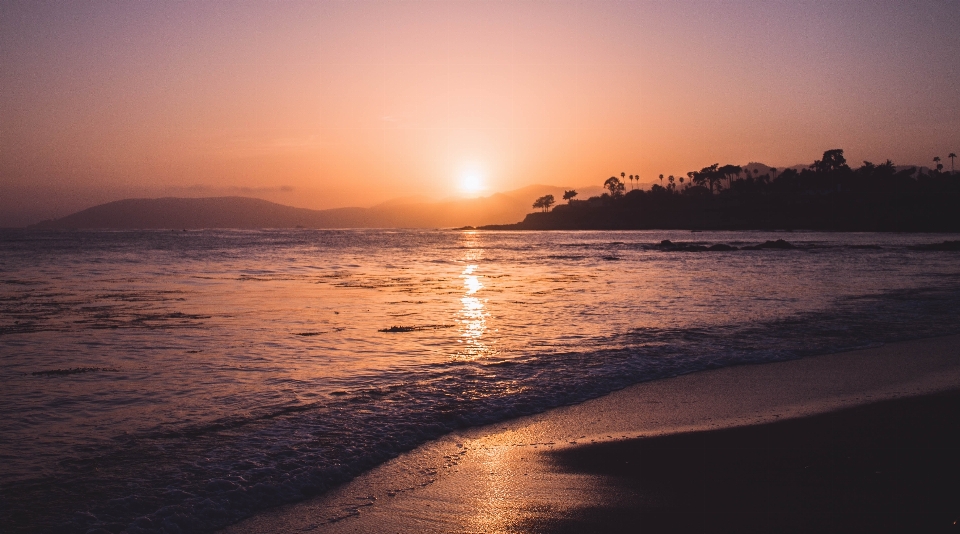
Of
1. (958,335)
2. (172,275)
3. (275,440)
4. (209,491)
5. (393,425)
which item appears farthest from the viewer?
(172,275)

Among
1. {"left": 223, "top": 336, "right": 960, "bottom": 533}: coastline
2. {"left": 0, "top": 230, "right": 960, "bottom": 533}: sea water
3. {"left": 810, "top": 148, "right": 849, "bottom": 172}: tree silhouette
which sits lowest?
{"left": 223, "top": 336, "right": 960, "bottom": 533}: coastline

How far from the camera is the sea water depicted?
19.2ft

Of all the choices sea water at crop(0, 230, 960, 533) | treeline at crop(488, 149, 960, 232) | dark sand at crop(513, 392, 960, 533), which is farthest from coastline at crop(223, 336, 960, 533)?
treeline at crop(488, 149, 960, 232)

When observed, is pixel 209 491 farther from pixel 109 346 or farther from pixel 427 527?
pixel 109 346

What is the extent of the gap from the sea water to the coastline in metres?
0.46

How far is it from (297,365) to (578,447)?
19.2ft

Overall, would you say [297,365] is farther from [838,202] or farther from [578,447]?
[838,202]

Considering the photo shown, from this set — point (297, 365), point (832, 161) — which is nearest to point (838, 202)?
point (832, 161)

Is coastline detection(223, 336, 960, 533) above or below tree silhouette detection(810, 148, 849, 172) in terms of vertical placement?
below

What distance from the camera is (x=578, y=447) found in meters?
6.87

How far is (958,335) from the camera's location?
1393 cm

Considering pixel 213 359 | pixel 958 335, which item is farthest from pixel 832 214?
pixel 213 359

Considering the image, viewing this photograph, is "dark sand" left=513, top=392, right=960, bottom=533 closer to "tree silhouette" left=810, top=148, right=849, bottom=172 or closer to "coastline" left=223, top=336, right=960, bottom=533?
"coastline" left=223, top=336, right=960, bottom=533

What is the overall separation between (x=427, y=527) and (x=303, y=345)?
330 inches
